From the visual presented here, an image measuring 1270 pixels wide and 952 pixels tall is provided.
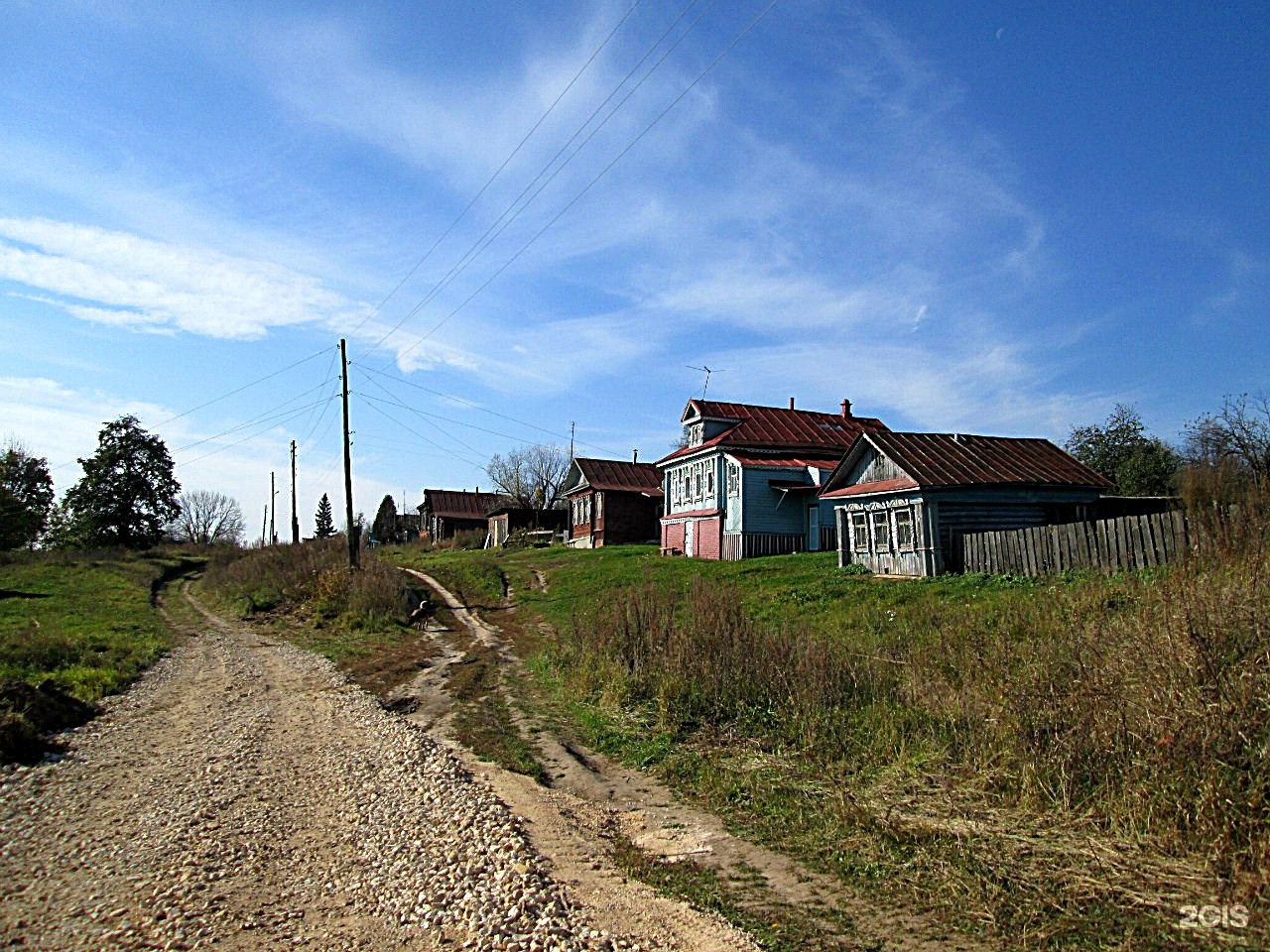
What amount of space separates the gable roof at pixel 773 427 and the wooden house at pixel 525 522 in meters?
23.5

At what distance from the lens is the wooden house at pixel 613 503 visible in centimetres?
4928

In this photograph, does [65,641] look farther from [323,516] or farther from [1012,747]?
[323,516]

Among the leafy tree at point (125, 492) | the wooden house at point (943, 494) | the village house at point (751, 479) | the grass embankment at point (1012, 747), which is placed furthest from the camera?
the leafy tree at point (125, 492)

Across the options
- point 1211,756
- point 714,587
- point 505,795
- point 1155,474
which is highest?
point 1155,474

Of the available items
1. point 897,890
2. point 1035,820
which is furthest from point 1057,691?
point 897,890

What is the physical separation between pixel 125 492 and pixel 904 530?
63.7m

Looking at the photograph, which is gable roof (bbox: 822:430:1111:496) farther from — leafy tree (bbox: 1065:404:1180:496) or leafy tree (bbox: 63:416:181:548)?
leafy tree (bbox: 63:416:181:548)

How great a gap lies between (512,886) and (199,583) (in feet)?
135

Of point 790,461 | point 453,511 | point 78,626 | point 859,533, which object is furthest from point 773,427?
point 453,511

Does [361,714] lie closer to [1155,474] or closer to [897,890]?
[897,890]

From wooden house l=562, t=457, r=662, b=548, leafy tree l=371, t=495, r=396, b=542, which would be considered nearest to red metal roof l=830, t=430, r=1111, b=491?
wooden house l=562, t=457, r=662, b=548

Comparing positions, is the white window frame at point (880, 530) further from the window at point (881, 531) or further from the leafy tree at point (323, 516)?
the leafy tree at point (323, 516)

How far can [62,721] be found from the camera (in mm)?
11383

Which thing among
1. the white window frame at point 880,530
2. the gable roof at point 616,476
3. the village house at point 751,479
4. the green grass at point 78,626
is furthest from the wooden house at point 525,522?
the white window frame at point 880,530
